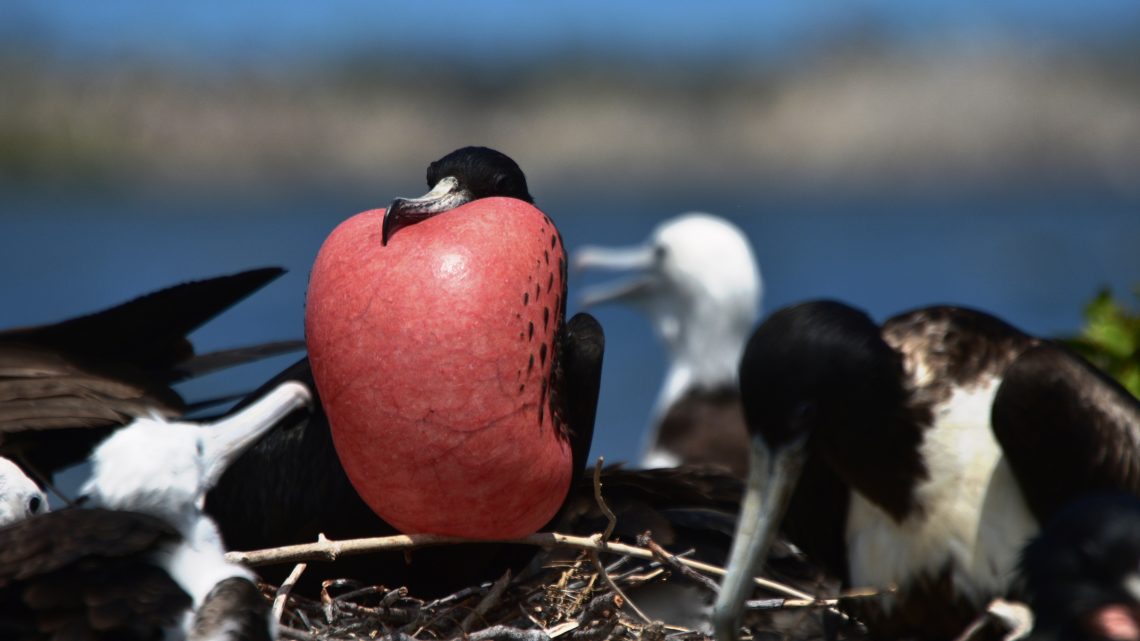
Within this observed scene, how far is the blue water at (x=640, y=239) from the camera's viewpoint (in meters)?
18.8

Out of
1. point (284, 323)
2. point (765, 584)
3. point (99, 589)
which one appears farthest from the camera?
point (284, 323)

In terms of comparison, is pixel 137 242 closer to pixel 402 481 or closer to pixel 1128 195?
pixel 1128 195

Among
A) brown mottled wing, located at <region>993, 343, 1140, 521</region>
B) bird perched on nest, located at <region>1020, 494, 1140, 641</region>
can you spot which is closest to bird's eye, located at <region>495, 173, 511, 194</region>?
brown mottled wing, located at <region>993, 343, 1140, 521</region>

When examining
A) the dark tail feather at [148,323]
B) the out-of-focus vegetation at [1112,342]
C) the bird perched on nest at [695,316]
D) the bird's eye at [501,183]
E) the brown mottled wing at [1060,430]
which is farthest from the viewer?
the bird perched on nest at [695,316]

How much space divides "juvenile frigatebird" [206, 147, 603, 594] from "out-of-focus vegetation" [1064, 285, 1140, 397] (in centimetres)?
157

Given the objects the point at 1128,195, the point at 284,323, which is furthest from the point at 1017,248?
the point at 1128,195

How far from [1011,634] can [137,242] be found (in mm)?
31928

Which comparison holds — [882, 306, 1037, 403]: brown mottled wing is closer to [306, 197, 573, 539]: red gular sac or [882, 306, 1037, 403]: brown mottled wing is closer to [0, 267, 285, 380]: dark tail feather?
[306, 197, 573, 539]: red gular sac

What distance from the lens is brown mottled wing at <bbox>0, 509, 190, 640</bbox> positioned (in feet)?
9.18

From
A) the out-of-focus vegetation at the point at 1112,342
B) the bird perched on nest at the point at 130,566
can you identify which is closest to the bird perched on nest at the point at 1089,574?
the bird perched on nest at the point at 130,566

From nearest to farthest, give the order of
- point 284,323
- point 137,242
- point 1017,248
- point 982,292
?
point 284,323 < point 982,292 < point 1017,248 < point 137,242

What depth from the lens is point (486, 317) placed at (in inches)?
119

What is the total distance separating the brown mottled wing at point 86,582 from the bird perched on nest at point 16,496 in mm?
334

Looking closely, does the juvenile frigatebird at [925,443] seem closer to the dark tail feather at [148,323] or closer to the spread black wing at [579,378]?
the spread black wing at [579,378]
